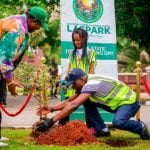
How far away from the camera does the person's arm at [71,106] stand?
26.2 ft

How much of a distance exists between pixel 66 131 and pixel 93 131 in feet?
2.99

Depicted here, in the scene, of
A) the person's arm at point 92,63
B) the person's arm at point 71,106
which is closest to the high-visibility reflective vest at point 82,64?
the person's arm at point 92,63

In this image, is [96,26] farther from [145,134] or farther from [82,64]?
[145,134]

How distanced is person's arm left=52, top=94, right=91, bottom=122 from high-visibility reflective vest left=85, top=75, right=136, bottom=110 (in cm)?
27

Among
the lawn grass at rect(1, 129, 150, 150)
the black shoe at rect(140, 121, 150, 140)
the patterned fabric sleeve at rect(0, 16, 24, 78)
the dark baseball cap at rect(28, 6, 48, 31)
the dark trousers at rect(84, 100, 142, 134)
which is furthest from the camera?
the black shoe at rect(140, 121, 150, 140)

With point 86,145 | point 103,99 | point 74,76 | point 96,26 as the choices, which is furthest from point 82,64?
point 86,145

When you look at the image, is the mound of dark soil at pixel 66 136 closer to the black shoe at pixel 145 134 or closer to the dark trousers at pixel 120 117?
the dark trousers at pixel 120 117

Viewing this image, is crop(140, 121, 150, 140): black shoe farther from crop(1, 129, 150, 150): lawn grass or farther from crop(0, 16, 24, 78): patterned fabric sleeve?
crop(0, 16, 24, 78): patterned fabric sleeve

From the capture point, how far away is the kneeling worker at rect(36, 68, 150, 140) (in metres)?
8.11

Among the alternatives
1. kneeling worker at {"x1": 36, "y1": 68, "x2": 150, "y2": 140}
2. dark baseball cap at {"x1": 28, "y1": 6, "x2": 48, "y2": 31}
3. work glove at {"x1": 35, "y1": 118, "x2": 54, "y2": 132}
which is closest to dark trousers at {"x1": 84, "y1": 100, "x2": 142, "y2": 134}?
kneeling worker at {"x1": 36, "y1": 68, "x2": 150, "y2": 140}

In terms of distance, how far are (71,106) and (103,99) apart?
62 centimetres

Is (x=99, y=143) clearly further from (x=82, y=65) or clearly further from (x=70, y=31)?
(x=70, y=31)

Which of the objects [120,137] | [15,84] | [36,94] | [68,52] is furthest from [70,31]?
[15,84]

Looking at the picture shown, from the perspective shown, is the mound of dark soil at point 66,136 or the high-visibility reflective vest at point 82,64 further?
the high-visibility reflective vest at point 82,64
